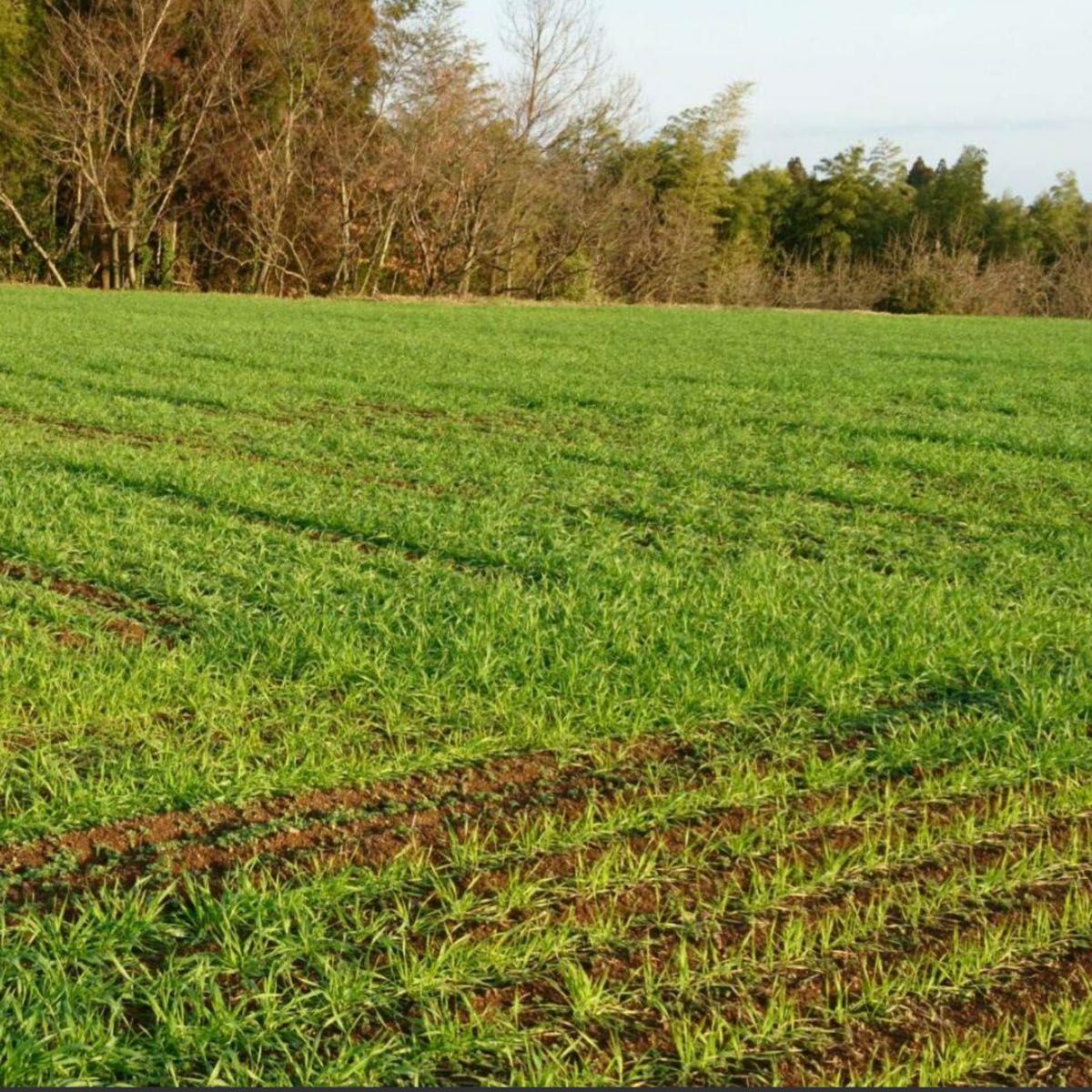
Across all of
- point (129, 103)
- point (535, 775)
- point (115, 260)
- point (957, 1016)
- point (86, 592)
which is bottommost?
point (957, 1016)

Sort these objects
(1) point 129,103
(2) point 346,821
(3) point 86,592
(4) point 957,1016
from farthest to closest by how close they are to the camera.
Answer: (1) point 129,103 → (3) point 86,592 → (2) point 346,821 → (4) point 957,1016

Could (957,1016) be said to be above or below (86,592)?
below

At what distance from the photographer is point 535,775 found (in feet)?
12.5

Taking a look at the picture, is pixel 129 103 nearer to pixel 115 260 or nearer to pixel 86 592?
pixel 115 260

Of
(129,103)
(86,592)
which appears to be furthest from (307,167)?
(86,592)

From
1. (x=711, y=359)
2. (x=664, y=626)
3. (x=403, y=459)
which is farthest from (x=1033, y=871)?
(x=711, y=359)

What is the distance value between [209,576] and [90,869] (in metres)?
2.82

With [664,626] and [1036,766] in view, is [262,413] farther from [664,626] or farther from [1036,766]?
[1036,766]

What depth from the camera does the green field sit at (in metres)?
2.57

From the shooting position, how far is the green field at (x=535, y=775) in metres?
2.57

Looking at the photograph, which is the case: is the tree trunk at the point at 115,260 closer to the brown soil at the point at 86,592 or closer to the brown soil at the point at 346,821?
the brown soil at the point at 86,592

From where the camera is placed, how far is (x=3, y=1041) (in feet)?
7.89

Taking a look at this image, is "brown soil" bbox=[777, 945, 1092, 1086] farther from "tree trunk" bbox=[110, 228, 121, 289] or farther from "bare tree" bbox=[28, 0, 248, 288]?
"tree trunk" bbox=[110, 228, 121, 289]

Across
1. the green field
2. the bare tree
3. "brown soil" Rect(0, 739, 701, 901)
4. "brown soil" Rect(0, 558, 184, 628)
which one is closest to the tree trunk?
the bare tree
